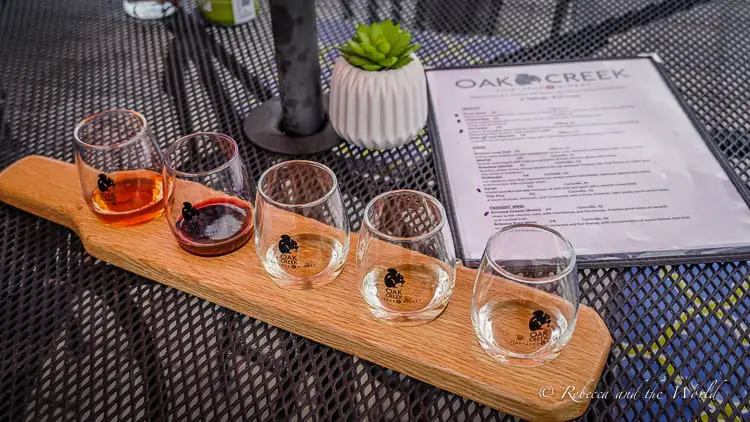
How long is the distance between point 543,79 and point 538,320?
0.47 meters

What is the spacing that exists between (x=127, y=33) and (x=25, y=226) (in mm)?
472

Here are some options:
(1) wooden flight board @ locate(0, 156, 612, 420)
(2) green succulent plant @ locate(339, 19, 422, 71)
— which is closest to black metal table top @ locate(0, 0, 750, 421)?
(1) wooden flight board @ locate(0, 156, 612, 420)

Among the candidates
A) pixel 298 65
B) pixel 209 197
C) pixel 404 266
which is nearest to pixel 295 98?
pixel 298 65

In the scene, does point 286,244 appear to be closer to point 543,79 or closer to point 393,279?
point 393,279

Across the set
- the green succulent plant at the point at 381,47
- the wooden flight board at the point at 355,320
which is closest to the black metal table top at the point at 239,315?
the wooden flight board at the point at 355,320

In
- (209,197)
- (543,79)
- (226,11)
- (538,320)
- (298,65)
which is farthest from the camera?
(226,11)

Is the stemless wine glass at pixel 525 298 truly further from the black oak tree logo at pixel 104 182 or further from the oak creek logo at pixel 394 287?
the black oak tree logo at pixel 104 182

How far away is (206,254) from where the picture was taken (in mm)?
642

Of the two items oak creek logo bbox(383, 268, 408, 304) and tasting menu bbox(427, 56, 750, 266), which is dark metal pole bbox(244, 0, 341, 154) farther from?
oak creek logo bbox(383, 268, 408, 304)

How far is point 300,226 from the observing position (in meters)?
0.61

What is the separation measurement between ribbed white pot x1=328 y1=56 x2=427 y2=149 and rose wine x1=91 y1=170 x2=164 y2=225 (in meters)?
0.23

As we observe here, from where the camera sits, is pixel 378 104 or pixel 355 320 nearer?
pixel 355 320

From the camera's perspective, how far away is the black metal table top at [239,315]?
0.55 meters

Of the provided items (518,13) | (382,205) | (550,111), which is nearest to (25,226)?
(382,205)
